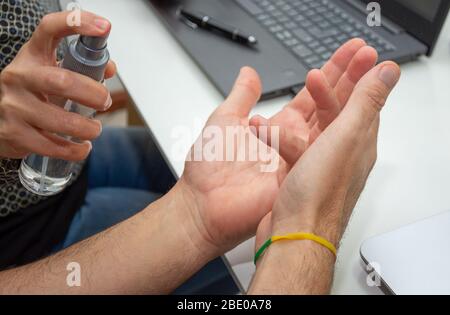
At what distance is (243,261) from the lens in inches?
21.9

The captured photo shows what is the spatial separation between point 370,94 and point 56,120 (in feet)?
1.04

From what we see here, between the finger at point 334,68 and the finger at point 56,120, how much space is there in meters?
0.27

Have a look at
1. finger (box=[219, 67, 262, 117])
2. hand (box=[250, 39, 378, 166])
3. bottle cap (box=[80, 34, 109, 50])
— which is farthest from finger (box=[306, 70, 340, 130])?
bottle cap (box=[80, 34, 109, 50])

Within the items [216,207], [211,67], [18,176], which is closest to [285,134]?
[216,207]

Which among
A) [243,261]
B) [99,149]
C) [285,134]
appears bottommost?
[99,149]

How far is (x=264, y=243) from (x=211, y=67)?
0.32 metres

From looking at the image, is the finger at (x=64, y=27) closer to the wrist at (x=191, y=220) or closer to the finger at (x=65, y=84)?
the finger at (x=65, y=84)

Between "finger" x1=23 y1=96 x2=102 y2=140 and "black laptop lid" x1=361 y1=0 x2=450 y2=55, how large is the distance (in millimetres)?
515

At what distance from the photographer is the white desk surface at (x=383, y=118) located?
0.57 m

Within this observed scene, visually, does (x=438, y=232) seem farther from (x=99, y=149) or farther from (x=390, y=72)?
(x=99, y=149)

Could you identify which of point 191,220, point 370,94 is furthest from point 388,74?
point 191,220

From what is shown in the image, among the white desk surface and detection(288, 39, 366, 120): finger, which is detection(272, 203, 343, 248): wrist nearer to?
the white desk surface

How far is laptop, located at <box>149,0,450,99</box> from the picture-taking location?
0.72 m

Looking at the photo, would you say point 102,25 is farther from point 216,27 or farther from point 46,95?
point 216,27
